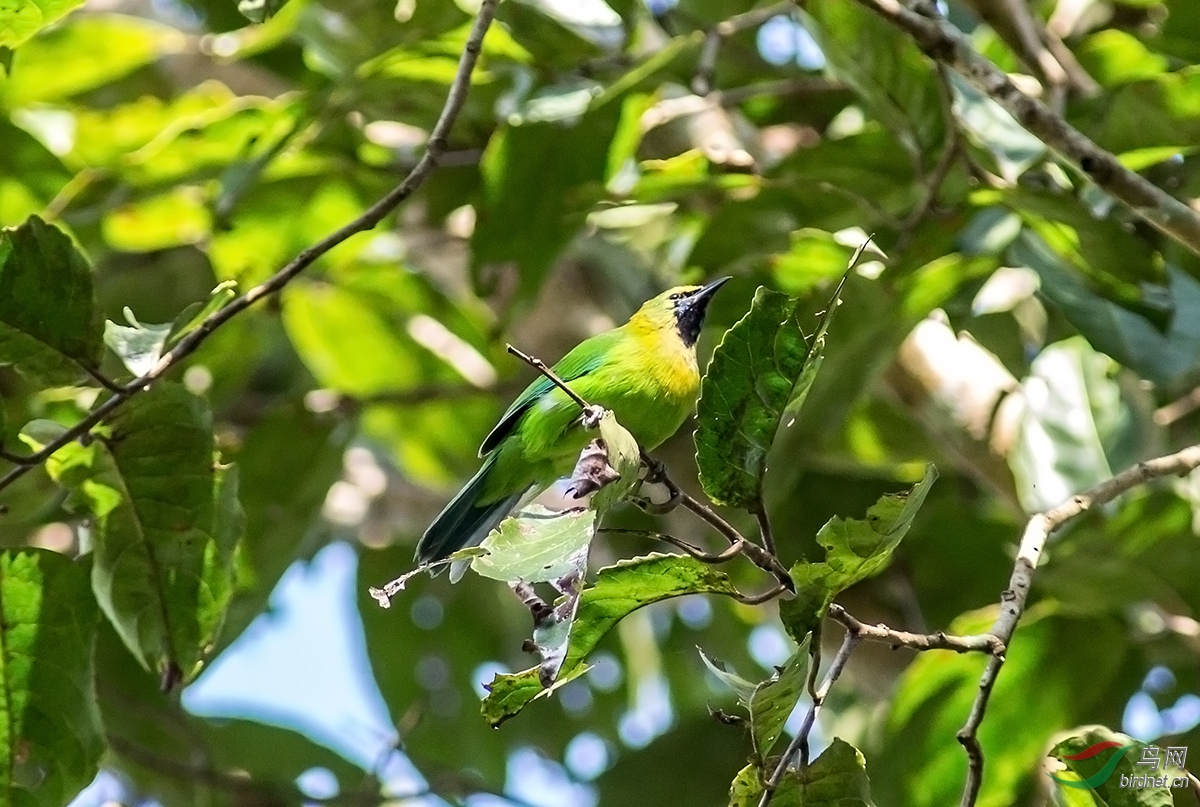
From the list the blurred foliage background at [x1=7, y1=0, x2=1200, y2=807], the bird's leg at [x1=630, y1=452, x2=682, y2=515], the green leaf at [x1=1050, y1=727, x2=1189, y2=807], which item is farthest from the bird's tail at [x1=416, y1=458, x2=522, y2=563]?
the green leaf at [x1=1050, y1=727, x2=1189, y2=807]

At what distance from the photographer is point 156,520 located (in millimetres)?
1998

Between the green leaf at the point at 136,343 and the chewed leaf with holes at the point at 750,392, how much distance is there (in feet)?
2.73

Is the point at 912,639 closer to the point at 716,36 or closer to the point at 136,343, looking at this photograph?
the point at 136,343

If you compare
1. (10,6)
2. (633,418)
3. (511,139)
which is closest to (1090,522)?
(633,418)

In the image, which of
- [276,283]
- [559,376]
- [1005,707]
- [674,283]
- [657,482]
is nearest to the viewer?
[657,482]

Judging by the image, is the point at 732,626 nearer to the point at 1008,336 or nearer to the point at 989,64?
the point at 1008,336

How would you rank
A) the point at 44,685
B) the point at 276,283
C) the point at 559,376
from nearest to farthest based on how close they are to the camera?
the point at 276,283
the point at 44,685
the point at 559,376

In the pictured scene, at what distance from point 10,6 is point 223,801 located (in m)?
2.20

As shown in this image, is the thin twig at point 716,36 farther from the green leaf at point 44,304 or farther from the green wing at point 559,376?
the green leaf at point 44,304

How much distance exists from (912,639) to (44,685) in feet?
4.25

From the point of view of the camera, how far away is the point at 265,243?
3.32m

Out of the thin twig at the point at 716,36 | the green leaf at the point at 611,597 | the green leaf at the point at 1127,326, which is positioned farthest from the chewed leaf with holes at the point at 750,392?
the thin twig at the point at 716,36

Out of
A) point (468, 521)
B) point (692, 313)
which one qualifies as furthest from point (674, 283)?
point (468, 521)

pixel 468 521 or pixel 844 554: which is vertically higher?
pixel 844 554
